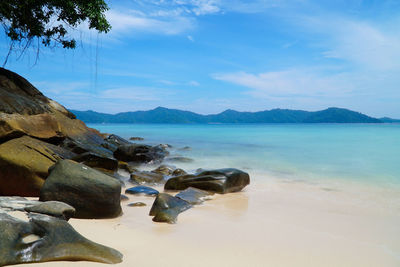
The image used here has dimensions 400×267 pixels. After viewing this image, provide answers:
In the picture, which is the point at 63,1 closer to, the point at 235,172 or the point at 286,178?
the point at 235,172

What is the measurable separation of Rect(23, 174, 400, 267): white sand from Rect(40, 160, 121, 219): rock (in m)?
0.19

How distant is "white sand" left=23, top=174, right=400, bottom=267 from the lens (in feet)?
9.36

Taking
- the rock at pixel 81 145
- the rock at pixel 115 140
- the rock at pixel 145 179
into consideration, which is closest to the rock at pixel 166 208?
the rock at pixel 145 179

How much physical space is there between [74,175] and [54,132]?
4.08m

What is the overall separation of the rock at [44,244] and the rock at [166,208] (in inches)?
60.4

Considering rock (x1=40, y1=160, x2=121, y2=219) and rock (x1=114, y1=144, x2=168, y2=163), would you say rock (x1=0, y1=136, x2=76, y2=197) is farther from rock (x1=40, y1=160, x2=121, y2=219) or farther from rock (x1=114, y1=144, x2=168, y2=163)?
rock (x1=114, y1=144, x2=168, y2=163)

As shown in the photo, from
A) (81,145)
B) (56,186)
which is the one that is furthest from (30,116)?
(56,186)

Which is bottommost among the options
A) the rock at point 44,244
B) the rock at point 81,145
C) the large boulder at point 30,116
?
the rock at point 44,244

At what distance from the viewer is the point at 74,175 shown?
4055 mm

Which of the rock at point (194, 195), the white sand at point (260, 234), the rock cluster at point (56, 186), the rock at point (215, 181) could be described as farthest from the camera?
the rock at point (215, 181)

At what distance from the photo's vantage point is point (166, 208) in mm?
4312

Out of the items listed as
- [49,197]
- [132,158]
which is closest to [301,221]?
[49,197]

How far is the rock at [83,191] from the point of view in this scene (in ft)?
12.6

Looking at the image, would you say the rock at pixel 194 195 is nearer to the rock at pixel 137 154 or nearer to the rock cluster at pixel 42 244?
the rock cluster at pixel 42 244
